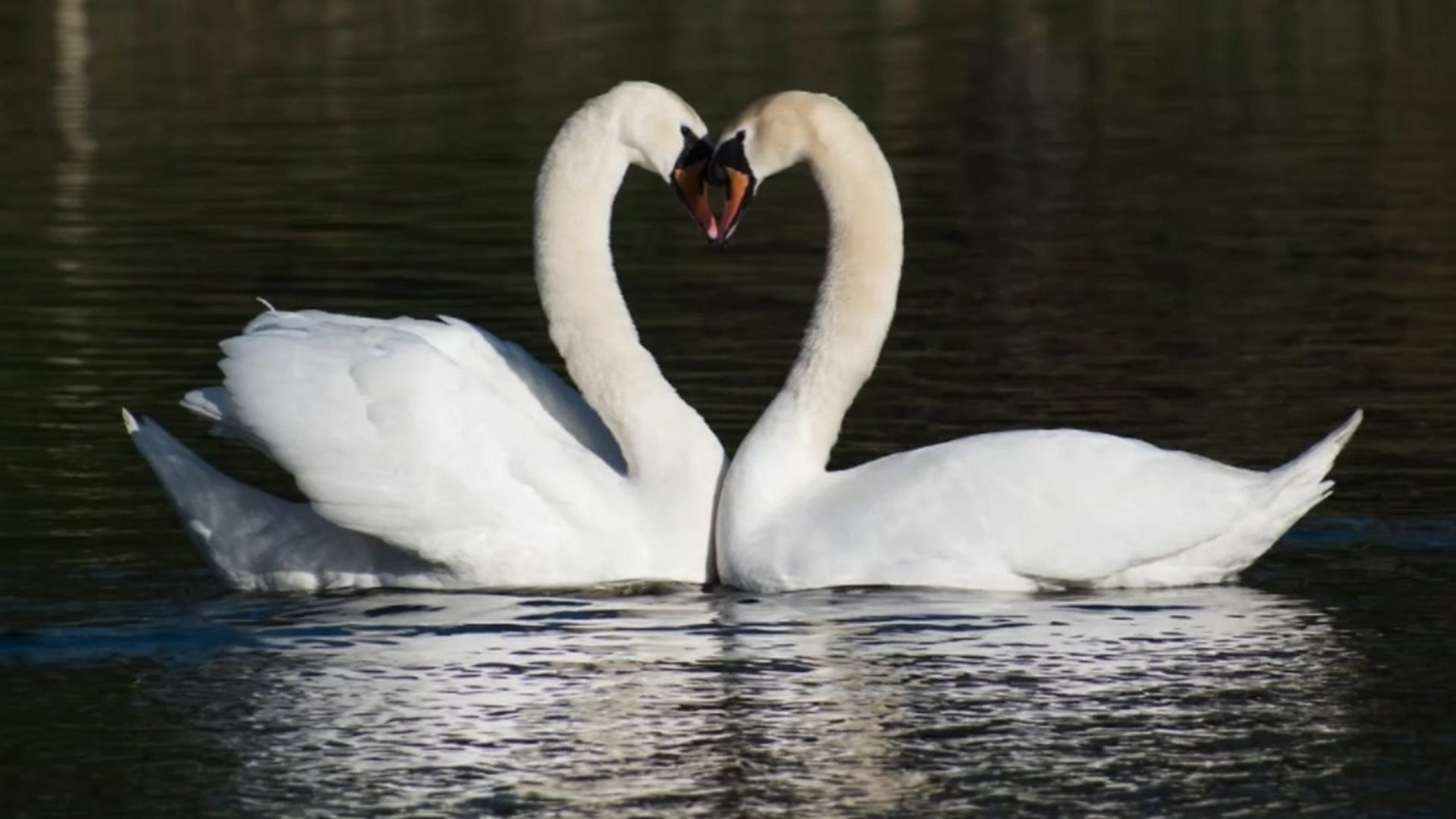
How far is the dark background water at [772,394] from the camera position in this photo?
8508mm

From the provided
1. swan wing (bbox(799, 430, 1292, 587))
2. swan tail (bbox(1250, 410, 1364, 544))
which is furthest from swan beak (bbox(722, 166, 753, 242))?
swan tail (bbox(1250, 410, 1364, 544))

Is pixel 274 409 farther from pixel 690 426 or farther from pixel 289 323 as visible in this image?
pixel 690 426

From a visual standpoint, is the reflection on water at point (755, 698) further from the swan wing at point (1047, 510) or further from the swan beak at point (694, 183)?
the swan beak at point (694, 183)

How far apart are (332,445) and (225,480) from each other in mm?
717

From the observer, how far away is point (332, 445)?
417 inches

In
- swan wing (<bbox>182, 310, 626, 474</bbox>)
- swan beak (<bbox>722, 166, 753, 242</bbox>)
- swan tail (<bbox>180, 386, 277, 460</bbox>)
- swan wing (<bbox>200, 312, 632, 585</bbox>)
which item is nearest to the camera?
swan wing (<bbox>200, 312, 632, 585</bbox>)

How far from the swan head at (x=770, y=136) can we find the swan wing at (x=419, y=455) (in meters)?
1.16

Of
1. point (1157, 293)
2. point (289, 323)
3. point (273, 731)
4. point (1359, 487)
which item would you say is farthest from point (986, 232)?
point (273, 731)

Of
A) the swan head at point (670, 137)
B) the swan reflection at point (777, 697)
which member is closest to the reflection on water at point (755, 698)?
the swan reflection at point (777, 697)

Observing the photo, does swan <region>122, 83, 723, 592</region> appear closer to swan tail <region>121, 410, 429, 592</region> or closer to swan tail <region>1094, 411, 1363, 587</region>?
swan tail <region>121, 410, 429, 592</region>

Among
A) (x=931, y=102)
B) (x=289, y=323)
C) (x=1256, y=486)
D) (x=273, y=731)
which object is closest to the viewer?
(x=273, y=731)

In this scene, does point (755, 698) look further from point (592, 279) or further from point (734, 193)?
point (592, 279)

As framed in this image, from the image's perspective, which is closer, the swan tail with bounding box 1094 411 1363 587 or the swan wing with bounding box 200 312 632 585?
the swan tail with bounding box 1094 411 1363 587

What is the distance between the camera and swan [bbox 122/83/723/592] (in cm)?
1060
